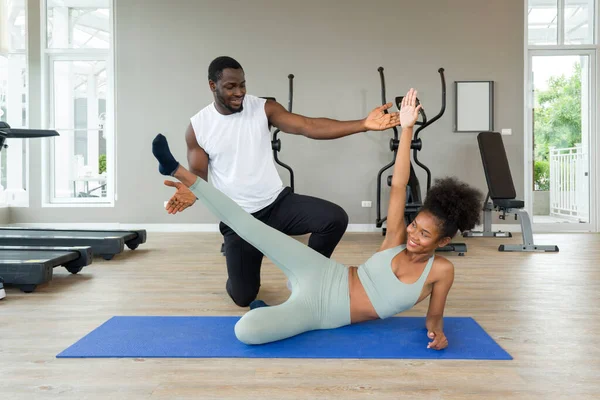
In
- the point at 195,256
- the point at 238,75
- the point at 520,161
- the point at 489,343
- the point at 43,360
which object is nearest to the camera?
the point at 43,360

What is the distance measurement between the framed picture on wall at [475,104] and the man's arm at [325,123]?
343cm

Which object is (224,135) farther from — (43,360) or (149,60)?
(149,60)

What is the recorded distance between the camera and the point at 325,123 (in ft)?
7.23

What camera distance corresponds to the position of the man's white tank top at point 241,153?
222cm

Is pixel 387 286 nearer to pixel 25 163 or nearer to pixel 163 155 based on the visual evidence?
pixel 163 155

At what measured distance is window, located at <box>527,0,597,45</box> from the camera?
540 cm

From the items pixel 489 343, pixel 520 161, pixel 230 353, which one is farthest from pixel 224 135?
pixel 520 161

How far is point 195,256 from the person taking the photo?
147 inches

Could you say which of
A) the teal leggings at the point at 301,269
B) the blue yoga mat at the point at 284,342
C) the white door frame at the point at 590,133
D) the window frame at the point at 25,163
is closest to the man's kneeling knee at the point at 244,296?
the blue yoga mat at the point at 284,342

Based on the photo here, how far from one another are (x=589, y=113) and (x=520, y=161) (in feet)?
3.04

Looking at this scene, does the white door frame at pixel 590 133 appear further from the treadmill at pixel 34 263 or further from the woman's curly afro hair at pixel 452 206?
the treadmill at pixel 34 263

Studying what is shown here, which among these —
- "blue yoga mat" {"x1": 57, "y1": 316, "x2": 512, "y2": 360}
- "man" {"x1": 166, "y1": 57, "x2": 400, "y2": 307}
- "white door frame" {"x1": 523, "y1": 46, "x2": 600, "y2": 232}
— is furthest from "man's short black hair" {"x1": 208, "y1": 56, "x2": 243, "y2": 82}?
"white door frame" {"x1": 523, "y1": 46, "x2": 600, "y2": 232}

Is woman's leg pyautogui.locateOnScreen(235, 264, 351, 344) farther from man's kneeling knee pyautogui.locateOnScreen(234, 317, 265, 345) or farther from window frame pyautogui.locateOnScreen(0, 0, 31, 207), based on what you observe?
window frame pyautogui.locateOnScreen(0, 0, 31, 207)

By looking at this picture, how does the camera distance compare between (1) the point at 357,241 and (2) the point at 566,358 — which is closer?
Answer: (2) the point at 566,358
